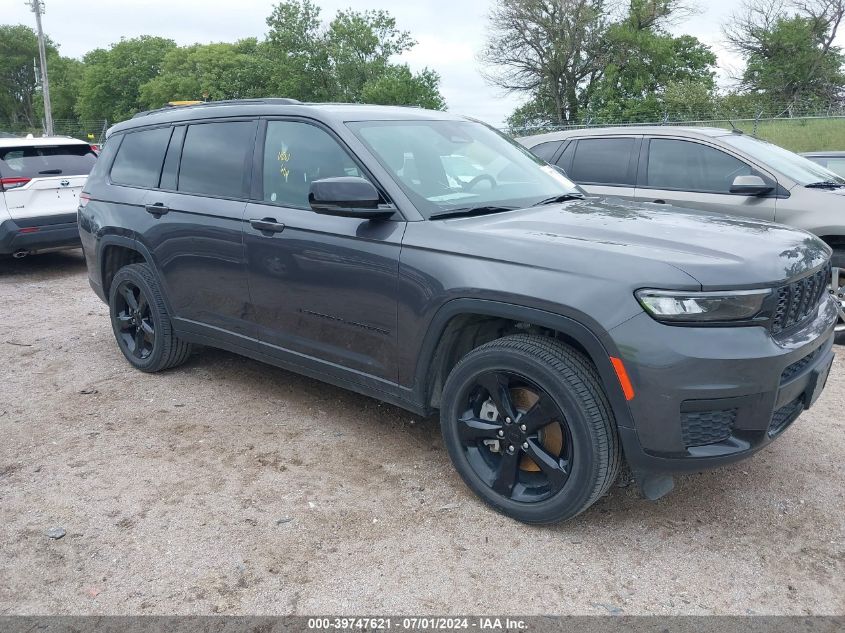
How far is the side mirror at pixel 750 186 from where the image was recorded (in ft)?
18.8

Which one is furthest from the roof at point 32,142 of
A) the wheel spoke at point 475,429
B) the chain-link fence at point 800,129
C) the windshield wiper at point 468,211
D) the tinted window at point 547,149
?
the chain-link fence at point 800,129

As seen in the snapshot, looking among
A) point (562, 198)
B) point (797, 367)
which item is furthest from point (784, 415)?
point (562, 198)

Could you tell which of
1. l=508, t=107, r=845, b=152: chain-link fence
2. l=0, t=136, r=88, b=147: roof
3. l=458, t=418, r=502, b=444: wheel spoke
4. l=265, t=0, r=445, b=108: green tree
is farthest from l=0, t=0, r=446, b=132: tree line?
l=458, t=418, r=502, b=444: wheel spoke

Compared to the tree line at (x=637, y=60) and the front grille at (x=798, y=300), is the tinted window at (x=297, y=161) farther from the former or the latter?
the tree line at (x=637, y=60)

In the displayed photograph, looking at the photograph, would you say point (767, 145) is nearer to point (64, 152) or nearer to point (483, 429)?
point (483, 429)

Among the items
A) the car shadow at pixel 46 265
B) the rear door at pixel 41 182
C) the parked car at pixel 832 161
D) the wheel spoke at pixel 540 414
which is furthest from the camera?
the car shadow at pixel 46 265

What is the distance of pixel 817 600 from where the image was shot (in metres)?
2.67

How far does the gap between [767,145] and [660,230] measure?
4231 millimetres

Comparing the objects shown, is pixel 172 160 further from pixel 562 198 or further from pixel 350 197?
pixel 562 198

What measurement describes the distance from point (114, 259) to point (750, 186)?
191 inches

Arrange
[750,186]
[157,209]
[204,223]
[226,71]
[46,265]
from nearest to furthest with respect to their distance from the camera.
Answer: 1. [204,223]
2. [157,209]
3. [750,186]
4. [46,265]
5. [226,71]

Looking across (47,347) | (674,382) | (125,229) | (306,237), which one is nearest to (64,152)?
(47,347)

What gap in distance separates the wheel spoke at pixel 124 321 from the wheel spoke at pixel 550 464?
3.38 m

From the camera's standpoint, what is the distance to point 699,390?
2639mm
